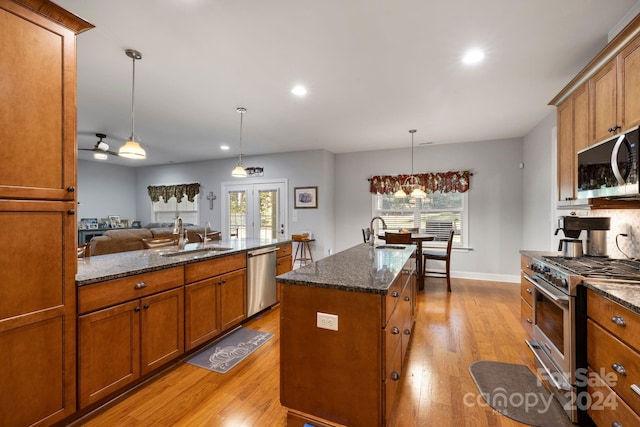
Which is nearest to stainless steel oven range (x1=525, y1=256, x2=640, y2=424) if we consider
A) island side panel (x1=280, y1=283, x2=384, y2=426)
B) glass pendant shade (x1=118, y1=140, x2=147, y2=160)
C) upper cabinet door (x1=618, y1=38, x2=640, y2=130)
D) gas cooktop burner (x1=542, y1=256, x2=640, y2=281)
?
gas cooktop burner (x1=542, y1=256, x2=640, y2=281)

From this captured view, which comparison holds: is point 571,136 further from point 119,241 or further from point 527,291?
point 119,241

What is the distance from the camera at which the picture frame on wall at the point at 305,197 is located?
5922 mm

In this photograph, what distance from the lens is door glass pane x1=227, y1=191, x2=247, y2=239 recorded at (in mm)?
6680

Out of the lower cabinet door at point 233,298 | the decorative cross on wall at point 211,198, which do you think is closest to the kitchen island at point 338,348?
the lower cabinet door at point 233,298

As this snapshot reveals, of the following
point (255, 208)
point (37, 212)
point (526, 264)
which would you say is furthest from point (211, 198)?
point (526, 264)

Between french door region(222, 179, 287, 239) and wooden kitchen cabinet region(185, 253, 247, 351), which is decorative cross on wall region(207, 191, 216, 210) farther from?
wooden kitchen cabinet region(185, 253, 247, 351)

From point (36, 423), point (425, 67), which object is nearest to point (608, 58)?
point (425, 67)

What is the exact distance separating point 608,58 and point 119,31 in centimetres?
358

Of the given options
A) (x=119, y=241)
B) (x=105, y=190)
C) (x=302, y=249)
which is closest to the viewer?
(x=119, y=241)

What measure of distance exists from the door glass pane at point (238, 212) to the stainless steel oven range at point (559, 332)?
570 centimetres

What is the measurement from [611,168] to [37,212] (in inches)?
138

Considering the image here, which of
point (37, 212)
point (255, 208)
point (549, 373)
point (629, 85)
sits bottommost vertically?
point (549, 373)

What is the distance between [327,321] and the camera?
1.51 meters

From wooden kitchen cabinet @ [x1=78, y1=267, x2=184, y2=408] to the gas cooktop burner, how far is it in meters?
2.88
